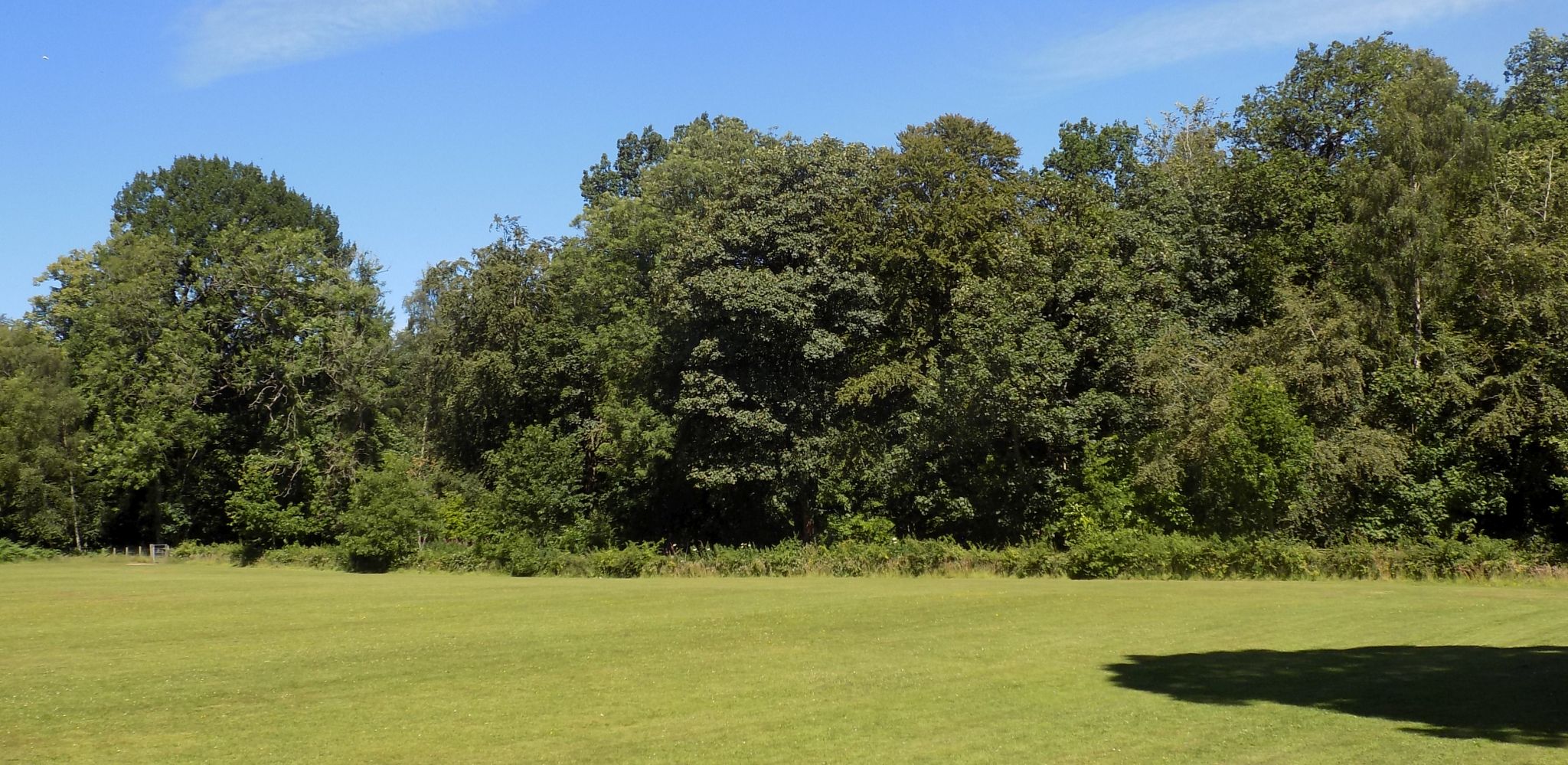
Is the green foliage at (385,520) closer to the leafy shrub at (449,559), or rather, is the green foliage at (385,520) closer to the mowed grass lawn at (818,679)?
the leafy shrub at (449,559)

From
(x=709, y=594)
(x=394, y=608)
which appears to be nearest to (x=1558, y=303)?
(x=709, y=594)

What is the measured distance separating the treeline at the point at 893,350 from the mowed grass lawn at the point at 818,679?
40.0 ft

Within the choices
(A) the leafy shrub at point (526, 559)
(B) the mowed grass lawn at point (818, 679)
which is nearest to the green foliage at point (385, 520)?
(A) the leafy shrub at point (526, 559)

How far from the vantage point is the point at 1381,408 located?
41.8 m

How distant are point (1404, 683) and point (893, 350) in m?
37.5

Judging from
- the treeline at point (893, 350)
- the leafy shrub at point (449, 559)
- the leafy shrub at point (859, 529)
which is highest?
the treeline at point (893, 350)

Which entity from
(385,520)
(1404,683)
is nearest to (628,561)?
(385,520)

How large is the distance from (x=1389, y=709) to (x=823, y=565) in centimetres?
3158

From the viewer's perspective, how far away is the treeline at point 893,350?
40.8 m

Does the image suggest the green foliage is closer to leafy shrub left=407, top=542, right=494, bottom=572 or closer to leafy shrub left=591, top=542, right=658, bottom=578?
leafy shrub left=407, top=542, right=494, bottom=572

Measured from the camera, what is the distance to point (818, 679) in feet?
56.1

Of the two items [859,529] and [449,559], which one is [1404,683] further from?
[449,559]

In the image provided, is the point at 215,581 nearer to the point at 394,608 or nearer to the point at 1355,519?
the point at 394,608

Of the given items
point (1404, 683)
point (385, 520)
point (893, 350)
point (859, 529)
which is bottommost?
point (1404, 683)
